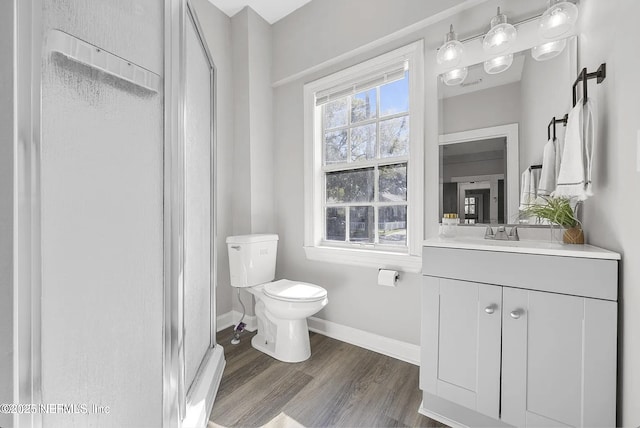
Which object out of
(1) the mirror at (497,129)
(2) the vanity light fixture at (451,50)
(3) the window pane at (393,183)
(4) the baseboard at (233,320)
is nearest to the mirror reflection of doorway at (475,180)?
(1) the mirror at (497,129)

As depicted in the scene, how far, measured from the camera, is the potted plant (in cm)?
126

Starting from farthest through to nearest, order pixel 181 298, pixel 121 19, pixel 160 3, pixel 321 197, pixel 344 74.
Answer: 1. pixel 321 197
2. pixel 344 74
3. pixel 181 298
4. pixel 160 3
5. pixel 121 19

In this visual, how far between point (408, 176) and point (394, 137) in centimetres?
34

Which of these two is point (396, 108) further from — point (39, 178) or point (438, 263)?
point (39, 178)

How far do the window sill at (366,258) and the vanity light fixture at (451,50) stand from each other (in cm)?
125

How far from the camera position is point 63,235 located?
63cm

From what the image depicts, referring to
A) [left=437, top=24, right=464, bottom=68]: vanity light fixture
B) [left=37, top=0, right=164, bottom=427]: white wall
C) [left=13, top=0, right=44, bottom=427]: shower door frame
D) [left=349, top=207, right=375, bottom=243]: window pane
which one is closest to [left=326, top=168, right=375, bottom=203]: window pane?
[left=349, top=207, right=375, bottom=243]: window pane

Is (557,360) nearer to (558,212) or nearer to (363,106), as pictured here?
(558,212)

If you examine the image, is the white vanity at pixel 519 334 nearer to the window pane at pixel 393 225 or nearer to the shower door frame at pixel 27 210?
the window pane at pixel 393 225

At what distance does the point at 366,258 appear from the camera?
199 cm

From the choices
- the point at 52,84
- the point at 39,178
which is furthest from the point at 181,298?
the point at 52,84

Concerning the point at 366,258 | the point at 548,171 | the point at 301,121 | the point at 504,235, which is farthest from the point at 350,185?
the point at 548,171

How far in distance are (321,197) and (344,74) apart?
1.02 metres
